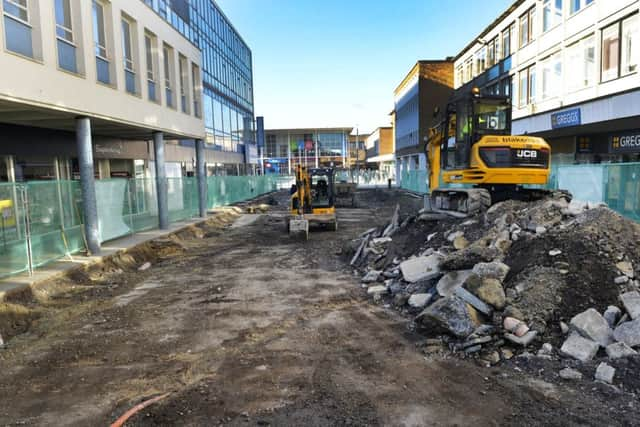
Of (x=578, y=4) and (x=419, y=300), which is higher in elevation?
(x=578, y=4)

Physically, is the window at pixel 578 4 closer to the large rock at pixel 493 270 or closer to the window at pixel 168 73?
the window at pixel 168 73

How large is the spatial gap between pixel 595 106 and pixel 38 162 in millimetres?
23467

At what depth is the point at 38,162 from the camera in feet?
51.5

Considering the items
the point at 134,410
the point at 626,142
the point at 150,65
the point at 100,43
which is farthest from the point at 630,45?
the point at 134,410

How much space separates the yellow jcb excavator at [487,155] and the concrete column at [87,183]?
1027 cm

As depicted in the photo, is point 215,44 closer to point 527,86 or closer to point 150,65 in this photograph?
point 150,65

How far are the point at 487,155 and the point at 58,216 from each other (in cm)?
1139

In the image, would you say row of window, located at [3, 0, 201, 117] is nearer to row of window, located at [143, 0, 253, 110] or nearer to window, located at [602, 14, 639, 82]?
row of window, located at [143, 0, 253, 110]

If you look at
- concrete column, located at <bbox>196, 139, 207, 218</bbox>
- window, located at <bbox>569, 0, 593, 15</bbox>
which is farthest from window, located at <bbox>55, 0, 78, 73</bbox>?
window, located at <bbox>569, 0, 593, 15</bbox>

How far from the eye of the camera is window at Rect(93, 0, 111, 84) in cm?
1326

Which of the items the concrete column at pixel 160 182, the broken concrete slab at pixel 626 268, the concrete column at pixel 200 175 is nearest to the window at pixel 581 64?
the broken concrete slab at pixel 626 268

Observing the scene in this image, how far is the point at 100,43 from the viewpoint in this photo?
45.0 feet

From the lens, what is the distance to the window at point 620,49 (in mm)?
18703

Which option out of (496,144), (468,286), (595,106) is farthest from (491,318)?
(595,106)
